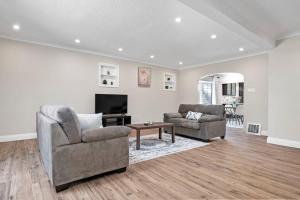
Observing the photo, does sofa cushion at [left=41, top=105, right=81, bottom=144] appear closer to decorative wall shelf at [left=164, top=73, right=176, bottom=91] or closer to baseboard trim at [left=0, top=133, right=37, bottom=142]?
baseboard trim at [left=0, top=133, right=37, bottom=142]

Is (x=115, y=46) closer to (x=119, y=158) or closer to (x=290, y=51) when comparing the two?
(x=119, y=158)

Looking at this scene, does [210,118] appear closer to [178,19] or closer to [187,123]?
[187,123]

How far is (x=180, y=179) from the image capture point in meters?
2.35

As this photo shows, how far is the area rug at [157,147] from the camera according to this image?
3.24 metres

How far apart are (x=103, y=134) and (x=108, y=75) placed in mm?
4123

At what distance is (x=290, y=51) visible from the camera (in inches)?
160

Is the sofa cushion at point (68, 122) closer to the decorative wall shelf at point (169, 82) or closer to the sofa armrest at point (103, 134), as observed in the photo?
the sofa armrest at point (103, 134)

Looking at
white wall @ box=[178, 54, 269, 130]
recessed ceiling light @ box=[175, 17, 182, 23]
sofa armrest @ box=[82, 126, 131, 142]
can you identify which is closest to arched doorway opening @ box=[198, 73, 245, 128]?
white wall @ box=[178, 54, 269, 130]

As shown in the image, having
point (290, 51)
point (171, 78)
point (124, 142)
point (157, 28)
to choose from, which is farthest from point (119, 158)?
point (171, 78)

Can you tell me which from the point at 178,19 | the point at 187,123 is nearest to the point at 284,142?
the point at 187,123

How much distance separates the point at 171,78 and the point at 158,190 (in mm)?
6425

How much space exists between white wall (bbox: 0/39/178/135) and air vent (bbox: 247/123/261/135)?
4.22m

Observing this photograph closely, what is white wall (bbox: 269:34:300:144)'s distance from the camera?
3.96 meters

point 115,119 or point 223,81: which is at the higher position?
point 223,81
